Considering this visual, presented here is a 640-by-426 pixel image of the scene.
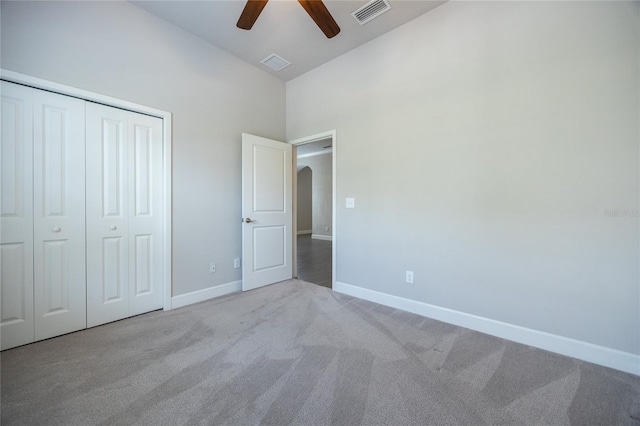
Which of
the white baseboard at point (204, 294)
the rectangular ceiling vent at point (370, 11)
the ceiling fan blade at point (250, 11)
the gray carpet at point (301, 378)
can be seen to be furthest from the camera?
the white baseboard at point (204, 294)

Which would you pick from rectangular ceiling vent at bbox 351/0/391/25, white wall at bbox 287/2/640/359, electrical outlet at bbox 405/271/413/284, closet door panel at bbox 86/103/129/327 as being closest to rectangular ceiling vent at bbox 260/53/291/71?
white wall at bbox 287/2/640/359

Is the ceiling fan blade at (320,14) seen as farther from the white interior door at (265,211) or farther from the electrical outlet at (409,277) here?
the electrical outlet at (409,277)

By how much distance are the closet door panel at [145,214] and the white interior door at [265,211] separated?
91cm

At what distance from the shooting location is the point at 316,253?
5.96 metres

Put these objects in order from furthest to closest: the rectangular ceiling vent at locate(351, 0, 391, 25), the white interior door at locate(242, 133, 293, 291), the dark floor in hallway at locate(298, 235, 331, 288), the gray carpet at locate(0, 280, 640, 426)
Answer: the dark floor in hallway at locate(298, 235, 331, 288)
the white interior door at locate(242, 133, 293, 291)
the rectangular ceiling vent at locate(351, 0, 391, 25)
the gray carpet at locate(0, 280, 640, 426)

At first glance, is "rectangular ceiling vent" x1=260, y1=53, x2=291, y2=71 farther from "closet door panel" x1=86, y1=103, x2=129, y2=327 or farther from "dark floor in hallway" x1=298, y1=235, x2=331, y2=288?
"dark floor in hallway" x1=298, y1=235, x2=331, y2=288

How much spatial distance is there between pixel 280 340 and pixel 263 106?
3011 millimetres

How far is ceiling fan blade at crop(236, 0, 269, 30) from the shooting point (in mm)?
1796

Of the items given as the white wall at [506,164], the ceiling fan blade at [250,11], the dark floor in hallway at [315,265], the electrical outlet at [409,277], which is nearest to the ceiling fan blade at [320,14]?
the ceiling fan blade at [250,11]

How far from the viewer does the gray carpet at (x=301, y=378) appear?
50.2 inches

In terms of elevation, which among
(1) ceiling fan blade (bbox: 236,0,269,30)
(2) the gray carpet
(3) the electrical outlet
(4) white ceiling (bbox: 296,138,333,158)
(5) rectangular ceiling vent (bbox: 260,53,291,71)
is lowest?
(2) the gray carpet

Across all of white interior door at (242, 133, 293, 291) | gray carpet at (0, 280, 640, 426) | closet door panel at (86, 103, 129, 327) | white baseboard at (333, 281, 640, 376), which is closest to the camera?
gray carpet at (0, 280, 640, 426)

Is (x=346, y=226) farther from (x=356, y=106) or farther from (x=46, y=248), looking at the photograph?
(x=46, y=248)

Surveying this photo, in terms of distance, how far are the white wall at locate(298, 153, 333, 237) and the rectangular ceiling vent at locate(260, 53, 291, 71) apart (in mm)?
4907
